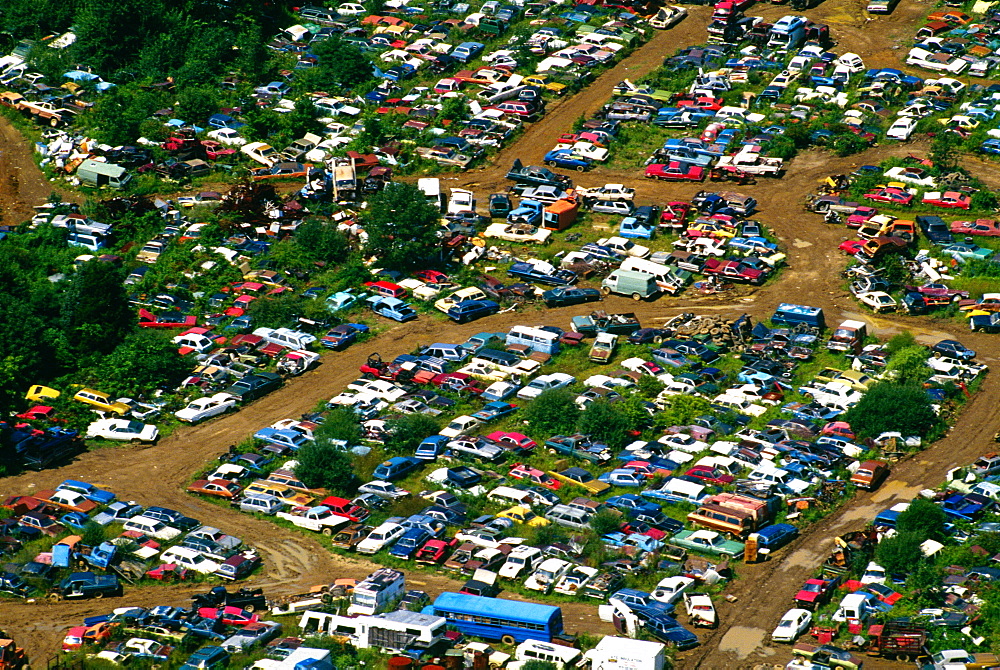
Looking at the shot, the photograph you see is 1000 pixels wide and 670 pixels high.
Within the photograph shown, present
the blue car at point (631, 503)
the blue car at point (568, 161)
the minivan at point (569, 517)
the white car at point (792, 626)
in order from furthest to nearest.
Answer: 1. the blue car at point (568, 161)
2. the blue car at point (631, 503)
3. the minivan at point (569, 517)
4. the white car at point (792, 626)

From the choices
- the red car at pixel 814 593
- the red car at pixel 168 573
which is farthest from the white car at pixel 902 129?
the red car at pixel 168 573

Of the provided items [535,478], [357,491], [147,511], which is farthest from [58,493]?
[535,478]

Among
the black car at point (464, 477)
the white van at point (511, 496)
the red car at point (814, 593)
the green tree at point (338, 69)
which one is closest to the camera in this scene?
the red car at point (814, 593)

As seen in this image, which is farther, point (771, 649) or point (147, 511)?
point (147, 511)

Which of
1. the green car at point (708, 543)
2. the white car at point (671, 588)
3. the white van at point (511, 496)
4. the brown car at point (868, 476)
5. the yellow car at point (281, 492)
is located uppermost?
the yellow car at point (281, 492)

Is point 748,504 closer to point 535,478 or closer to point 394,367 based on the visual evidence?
point 535,478

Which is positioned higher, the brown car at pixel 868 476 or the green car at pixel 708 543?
the green car at pixel 708 543

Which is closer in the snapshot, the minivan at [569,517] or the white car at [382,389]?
the minivan at [569,517]

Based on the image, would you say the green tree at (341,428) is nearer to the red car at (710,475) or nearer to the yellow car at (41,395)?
the yellow car at (41,395)
